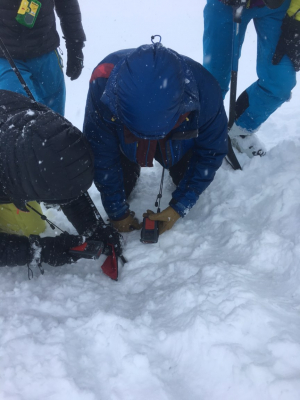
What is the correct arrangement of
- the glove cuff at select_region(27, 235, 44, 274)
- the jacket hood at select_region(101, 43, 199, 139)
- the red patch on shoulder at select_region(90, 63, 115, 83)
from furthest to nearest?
the glove cuff at select_region(27, 235, 44, 274) → the red patch on shoulder at select_region(90, 63, 115, 83) → the jacket hood at select_region(101, 43, 199, 139)

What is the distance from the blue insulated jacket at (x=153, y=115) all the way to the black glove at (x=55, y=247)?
15.6 inches

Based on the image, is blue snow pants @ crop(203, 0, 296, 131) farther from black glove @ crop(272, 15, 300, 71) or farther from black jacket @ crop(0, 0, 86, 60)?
black jacket @ crop(0, 0, 86, 60)

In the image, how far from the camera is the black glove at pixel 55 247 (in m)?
1.86

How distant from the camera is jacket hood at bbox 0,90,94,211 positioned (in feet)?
4.55

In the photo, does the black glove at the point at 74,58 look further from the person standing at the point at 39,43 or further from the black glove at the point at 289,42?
the black glove at the point at 289,42

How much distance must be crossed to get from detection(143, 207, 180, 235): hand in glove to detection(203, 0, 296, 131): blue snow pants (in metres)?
1.07

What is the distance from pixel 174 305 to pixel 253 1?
7.06 ft

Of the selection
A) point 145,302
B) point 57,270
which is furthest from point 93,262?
point 145,302

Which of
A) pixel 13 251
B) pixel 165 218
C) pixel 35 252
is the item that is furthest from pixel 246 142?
pixel 13 251

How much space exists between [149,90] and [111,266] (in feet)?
3.86

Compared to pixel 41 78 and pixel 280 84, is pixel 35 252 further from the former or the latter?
pixel 280 84

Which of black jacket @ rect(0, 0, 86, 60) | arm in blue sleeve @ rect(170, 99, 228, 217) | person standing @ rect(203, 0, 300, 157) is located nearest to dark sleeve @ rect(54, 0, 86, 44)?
black jacket @ rect(0, 0, 86, 60)

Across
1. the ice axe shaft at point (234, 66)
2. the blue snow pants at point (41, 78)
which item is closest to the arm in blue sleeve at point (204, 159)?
the ice axe shaft at point (234, 66)

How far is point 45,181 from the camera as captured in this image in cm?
144
